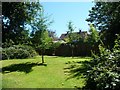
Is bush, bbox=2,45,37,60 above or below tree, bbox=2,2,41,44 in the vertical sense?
below

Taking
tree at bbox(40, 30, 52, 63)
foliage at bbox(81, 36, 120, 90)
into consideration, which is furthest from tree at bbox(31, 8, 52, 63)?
foliage at bbox(81, 36, 120, 90)

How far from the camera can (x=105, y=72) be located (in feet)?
24.2

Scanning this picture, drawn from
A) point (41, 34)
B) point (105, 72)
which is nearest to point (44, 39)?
point (41, 34)

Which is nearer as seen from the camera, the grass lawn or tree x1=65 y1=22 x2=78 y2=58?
the grass lawn

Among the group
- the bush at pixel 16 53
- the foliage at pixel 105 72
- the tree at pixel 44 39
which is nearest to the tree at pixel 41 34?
the tree at pixel 44 39

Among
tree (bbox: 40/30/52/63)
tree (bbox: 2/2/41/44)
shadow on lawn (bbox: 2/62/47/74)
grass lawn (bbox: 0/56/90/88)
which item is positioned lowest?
grass lawn (bbox: 0/56/90/88)

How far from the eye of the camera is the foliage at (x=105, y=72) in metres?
7.04

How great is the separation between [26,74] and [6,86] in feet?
11.6

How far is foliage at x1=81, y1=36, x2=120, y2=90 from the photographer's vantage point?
7039 mm

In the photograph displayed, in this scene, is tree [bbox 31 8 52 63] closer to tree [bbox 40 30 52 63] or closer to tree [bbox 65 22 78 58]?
tree [bbox 40 30 52 63]

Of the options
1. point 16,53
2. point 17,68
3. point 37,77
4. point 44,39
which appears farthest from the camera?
point 16,53

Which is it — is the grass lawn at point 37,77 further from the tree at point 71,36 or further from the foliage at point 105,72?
the tree at point 71,36

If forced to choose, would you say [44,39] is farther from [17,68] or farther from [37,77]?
[37,77]

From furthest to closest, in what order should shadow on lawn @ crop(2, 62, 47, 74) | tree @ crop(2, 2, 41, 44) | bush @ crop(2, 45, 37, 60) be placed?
1. tree @ crop(2, 2, 41, 44)
2. bush @ crop(2, 45, 37, 60)
3. shadow on lawn @ crop(2, 62, 47, 74)
